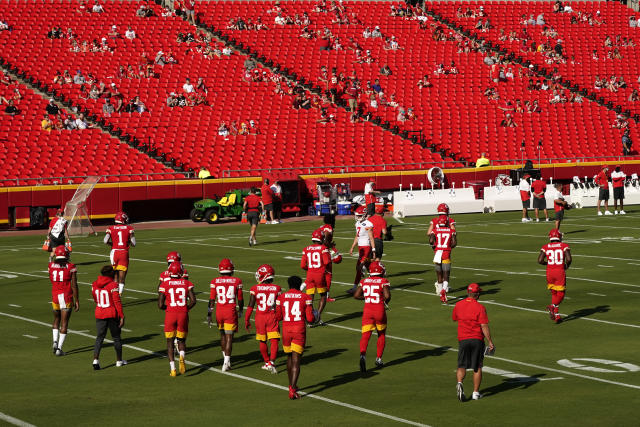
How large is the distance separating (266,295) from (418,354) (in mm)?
3259

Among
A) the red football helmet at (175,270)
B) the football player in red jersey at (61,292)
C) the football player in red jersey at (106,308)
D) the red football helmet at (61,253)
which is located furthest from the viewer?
the red football helmet at (61,253)

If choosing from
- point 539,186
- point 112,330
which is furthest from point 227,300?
point 539,186

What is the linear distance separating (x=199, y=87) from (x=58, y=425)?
131 ft

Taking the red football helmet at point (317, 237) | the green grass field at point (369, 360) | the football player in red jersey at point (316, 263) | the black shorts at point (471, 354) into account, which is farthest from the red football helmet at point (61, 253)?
the black shorts at point (471, 354)

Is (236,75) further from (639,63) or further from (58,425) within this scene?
(58,425)

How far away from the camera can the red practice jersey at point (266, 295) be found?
53.1 feet

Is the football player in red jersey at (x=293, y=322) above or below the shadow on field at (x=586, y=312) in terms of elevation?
above

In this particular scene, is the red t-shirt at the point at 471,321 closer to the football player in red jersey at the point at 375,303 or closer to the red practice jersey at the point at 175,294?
the football player in red jersey at the point at 375,303

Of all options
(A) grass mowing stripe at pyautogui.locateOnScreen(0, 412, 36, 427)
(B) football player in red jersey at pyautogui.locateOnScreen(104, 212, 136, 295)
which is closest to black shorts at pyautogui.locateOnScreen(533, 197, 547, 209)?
(B) football player in red jersey at pyautogui.locateOnScreen(104, 212, 136, 295)

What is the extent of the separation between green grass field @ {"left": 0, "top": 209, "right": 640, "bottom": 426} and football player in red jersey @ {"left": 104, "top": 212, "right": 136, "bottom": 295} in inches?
29.2

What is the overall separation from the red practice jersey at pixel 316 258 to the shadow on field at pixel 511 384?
5572mm

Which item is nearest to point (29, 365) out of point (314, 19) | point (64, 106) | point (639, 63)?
point (64, 106)

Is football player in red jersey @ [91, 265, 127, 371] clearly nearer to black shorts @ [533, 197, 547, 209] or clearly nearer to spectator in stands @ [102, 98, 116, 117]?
black shorts @ [533, 197, 547, 209]

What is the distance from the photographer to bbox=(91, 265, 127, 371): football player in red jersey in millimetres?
17453
